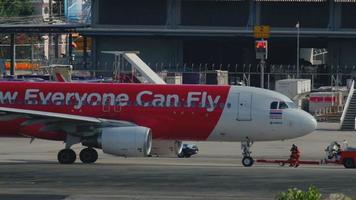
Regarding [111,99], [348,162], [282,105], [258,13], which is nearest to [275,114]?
[282,105]

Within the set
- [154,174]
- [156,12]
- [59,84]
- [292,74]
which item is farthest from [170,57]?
[154,174]

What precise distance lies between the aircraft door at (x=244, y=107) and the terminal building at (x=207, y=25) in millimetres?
62246

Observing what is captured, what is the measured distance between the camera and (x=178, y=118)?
37906 mm

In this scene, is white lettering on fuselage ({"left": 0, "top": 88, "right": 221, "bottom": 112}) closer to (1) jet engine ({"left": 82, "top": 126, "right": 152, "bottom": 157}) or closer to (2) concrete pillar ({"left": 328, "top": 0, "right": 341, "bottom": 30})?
(1) jet engine ({"left": 82, "top": 126, "right": 152, "bottom": 157})

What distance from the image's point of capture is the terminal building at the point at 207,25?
101 m

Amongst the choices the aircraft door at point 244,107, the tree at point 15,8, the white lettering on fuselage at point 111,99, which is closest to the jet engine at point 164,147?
the white lettering on fuselage at point 111,99

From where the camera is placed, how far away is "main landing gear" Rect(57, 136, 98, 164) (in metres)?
37.7

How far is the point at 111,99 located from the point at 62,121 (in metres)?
2.28

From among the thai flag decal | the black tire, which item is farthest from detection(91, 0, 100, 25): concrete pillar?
the thai flag decal

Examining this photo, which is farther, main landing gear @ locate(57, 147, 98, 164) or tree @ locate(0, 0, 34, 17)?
tree @ locate(0, 0, 34, 17)

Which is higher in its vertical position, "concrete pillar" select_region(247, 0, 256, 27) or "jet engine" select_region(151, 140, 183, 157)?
"concrete pillar" select_region(247, 0, 256, 27)

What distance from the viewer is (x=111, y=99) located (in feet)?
125

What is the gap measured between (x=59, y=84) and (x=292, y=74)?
6265 centimetres

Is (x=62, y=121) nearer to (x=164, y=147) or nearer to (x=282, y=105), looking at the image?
(x=164, y=147)
